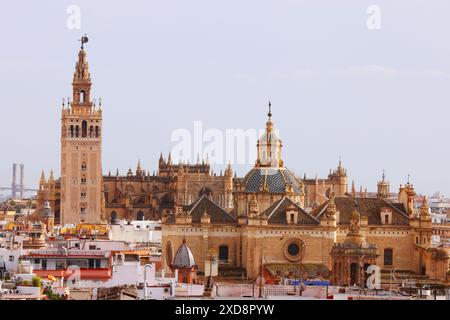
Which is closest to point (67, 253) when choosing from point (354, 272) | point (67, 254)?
point (67, 254)

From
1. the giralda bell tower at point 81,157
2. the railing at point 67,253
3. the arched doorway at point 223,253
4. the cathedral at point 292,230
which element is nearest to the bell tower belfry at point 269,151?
the cathedral at point 292,230

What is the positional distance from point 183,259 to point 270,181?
5.16 metres

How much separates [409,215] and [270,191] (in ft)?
12.9

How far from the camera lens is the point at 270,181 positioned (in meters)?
48.7

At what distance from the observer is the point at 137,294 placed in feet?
111

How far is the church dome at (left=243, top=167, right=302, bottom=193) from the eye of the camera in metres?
48.5

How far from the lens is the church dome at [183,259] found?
44.4 meters

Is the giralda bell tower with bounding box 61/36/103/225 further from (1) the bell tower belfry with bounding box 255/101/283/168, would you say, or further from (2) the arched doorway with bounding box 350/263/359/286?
(2) the arched doorway with bounding box 350/263/359/286

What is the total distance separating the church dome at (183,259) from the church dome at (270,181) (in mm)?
4132

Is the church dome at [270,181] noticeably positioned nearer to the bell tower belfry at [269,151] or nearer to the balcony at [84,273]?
the bell tower belfry at [269,151]

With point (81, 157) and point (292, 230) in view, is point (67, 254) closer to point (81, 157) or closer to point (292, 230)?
point (292, 230)
